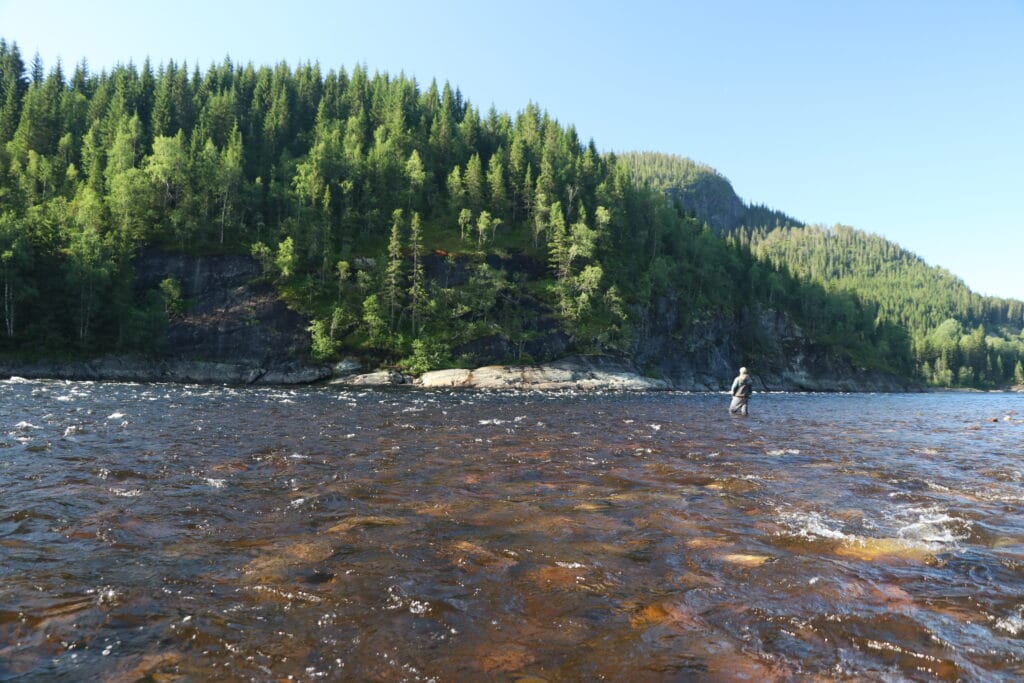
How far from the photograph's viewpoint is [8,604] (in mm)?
5332

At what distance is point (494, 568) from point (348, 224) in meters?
103

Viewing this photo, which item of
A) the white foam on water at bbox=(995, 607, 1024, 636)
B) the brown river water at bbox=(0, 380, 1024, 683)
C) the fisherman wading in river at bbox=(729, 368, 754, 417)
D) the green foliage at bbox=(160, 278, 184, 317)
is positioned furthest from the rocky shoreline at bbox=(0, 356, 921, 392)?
the white foam on water at bbox=(995, 607, 1024, 636)

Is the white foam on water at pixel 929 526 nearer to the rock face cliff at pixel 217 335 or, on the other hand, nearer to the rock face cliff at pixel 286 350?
the rock face cliff at pixel 286 350

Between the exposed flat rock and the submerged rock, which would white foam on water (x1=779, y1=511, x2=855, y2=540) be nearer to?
the submerged rock

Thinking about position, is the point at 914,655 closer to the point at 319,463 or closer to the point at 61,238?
the point at 319,463

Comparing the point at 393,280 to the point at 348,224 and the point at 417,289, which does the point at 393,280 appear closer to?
the point at 417,289

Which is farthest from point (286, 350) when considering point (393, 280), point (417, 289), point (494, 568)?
point (494, 568)

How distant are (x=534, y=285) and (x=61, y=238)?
7214 cm

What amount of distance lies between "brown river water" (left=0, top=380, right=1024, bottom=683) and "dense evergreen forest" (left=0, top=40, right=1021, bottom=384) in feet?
211

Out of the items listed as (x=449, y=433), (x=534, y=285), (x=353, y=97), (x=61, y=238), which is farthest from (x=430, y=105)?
(x=449, y=433)

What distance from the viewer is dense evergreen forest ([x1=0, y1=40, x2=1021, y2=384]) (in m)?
73.1

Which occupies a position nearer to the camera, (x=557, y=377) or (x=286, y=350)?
(x=286, y=350)

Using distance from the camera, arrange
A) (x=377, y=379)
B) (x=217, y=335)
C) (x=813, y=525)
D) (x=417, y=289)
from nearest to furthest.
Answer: (x=813, y=525) → (x=377, y=379) → (x=217, y=335) → (x=417, y=289)

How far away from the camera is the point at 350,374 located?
238 feet
